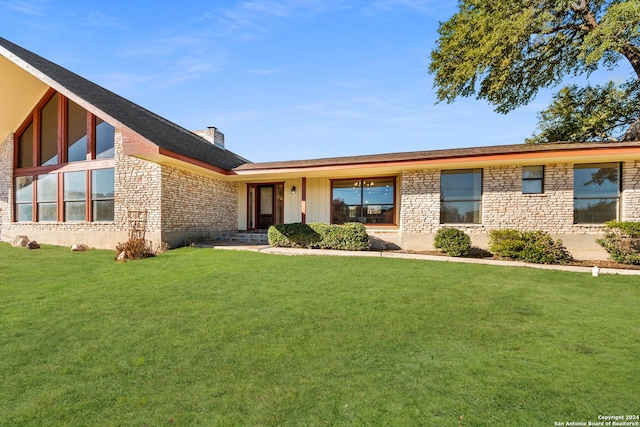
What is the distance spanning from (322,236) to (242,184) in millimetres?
6085

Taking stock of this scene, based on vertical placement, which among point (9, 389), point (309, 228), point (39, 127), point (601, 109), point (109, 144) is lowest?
point (9, 389)

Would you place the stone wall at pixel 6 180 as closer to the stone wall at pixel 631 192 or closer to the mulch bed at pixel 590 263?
the mulch bed at pixel 590 263

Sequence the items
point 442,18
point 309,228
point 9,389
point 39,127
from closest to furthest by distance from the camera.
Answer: point 9,389 < point 309,228 < point 39,127 < point 442,18

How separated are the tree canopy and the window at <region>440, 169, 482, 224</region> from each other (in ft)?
20.7

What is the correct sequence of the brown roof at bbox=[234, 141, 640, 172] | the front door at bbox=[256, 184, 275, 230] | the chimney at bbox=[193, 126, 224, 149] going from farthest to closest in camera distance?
the chimney at bbox=[193, 126, 224, 149], the front door at bbox=[256, 184, 275, 230], the brown roof at bbox=[234, 141, 640, 172]

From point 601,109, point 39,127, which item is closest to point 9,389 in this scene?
point 39,127

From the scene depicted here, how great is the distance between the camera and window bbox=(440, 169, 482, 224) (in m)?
10.4

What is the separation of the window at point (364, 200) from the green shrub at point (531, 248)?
4291 mm

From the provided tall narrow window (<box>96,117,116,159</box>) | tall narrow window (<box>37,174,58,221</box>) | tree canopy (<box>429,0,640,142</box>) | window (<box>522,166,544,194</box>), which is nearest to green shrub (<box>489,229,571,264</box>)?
window (<box>522,166,544,194</box>)

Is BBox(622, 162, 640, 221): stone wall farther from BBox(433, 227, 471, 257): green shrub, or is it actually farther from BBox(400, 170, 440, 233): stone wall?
BBox(400, 170, 440, 233): stone wall

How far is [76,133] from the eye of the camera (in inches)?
493

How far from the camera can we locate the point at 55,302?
4938mm

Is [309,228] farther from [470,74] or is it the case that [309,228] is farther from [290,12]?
[470,74]

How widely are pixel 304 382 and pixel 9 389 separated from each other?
256 cm
